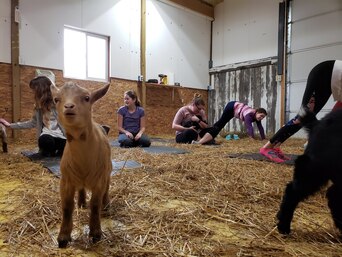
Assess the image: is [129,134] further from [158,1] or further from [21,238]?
[158,1]

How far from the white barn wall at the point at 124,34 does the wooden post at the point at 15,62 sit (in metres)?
0.11

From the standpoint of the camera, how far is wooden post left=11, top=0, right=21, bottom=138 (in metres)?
6.78

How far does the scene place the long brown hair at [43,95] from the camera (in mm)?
3732

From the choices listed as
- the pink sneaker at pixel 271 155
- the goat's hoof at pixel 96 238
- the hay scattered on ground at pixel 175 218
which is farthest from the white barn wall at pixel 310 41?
the goat's hoof at pixel 96 238

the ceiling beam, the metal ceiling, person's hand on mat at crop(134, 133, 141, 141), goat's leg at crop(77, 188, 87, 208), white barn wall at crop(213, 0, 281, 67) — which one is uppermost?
the metal ceiling

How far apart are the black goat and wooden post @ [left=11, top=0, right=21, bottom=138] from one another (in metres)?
6.90

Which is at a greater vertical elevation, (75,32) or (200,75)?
(75,32)

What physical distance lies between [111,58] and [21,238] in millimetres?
7609

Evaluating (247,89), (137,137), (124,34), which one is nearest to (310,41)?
(247,89)

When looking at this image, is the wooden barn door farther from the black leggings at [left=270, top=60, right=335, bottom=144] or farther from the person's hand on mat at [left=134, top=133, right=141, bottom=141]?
the black leggings at [left=270, top=60, right=335, bottom=144]

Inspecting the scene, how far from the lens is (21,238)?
155 cm

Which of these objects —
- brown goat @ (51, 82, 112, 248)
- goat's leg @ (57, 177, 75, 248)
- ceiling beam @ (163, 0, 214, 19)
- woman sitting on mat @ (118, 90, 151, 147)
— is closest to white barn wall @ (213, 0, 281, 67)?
ceiling beam @ (163, 0, 214, 19)

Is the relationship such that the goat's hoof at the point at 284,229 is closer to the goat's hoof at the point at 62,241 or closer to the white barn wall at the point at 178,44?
the goat's hoof at the point at 62,241

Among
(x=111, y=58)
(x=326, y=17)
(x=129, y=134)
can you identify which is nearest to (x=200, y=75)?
(x=111, y=58)
